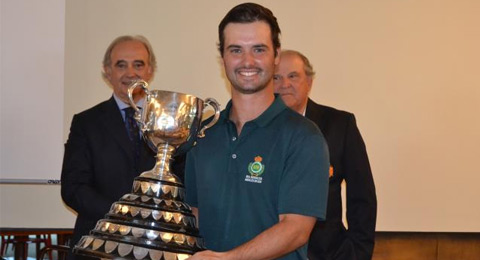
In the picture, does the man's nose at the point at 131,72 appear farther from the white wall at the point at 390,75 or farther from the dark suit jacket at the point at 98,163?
the white wall at the point at 390,75

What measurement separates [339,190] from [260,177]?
1.25m

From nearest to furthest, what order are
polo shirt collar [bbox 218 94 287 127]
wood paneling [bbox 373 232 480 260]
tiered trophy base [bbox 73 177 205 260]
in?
tiered trophy base [bbox 73 177 205 260] → polo shirt collar [bbox 218 94 287 127] → wood paneling [bbox 373 232 480 260]

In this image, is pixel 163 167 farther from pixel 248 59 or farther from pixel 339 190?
pixel 339 190

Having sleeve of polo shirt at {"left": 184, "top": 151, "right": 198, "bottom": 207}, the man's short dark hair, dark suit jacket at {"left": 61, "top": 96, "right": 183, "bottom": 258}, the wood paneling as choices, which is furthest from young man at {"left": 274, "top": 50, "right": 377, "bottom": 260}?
the wood paneling

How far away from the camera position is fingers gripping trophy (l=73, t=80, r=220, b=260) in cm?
202

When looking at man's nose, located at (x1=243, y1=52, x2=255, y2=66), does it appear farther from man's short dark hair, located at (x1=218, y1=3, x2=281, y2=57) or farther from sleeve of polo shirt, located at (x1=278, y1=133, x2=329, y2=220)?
sleeve of polo shirt, located at (x1=278, y1=133, x2=329, y2=220)

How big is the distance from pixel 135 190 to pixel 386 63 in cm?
323

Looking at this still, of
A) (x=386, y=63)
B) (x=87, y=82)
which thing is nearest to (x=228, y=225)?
(x=87, y=82)

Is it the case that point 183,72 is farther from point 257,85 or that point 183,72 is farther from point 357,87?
point 257,85

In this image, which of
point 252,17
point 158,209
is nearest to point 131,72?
point 252,17

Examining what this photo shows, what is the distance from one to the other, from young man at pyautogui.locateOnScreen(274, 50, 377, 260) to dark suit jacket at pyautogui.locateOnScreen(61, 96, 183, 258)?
59 cm

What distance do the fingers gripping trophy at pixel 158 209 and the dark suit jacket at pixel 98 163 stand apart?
3.63 ft

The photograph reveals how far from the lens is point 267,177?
2188mm

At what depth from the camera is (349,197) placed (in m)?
3.46
